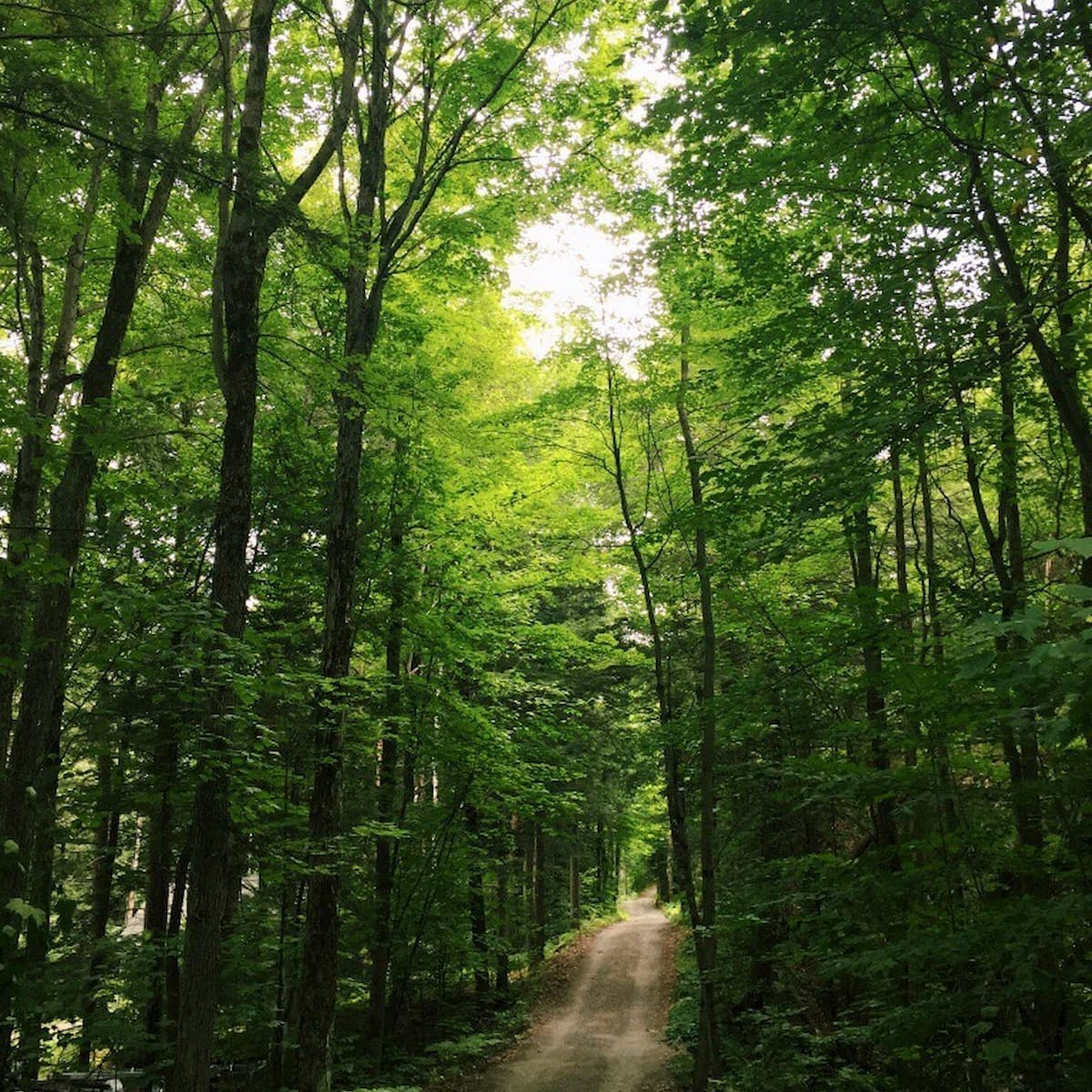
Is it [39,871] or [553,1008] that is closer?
[39,871]

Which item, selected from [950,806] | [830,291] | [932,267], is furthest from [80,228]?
[950,806]

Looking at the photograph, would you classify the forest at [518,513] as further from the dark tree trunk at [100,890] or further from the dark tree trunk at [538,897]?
the dark tree trunk at [538,897]

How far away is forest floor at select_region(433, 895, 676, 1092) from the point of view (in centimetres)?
1231

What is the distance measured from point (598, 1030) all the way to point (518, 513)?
1033 cm

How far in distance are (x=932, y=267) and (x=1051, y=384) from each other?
1.22 m

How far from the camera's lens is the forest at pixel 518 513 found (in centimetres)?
465

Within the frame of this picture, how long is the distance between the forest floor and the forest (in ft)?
2.27

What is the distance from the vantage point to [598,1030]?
1558cm

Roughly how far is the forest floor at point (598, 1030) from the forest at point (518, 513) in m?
0.69

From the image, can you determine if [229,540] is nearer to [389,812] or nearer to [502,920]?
[389,812]

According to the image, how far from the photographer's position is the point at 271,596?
11.4m

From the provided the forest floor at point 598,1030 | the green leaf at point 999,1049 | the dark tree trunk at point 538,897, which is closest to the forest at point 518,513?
the green leaf at point 999,1049

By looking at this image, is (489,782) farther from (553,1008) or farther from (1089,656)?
(1089,656)

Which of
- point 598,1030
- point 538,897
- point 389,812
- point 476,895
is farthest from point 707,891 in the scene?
point 538,897
